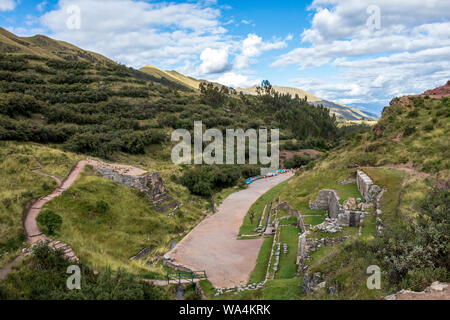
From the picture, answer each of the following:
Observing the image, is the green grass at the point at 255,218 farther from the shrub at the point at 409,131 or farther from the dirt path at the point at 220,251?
the shrub at the point at 409,131

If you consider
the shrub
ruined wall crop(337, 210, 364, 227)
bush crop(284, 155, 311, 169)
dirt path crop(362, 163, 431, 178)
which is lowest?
ruined wall crop(337, 210, 364, 227)

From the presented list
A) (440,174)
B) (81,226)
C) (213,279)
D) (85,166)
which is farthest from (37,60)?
(440,174)

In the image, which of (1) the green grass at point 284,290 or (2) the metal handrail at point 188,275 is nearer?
(1) the green grass at point 284,290

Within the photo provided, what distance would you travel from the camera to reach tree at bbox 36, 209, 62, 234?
1570 centimetres

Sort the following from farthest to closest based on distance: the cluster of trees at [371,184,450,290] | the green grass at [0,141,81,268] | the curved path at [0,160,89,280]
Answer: the green grass at [0,141,81,268]
the curved path at [0,160,89,280]
the cluster of trees at [371,184,450,290]

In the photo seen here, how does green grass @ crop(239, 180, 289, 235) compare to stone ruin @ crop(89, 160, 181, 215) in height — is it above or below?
below

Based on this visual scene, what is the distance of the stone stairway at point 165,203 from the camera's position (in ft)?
85.9

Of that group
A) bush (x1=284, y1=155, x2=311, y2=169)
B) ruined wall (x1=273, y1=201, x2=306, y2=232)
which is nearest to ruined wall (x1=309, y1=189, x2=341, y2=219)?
ruined wall (x1=273, y1=201, x2=306, y2=232)

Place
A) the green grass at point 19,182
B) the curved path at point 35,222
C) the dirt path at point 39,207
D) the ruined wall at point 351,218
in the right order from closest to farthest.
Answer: the curved path at point 35,222, the green grass at point 19,182, the ruined wall at point 351,218, the dirt path at point 39,207

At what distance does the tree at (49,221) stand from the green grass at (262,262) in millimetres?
11887

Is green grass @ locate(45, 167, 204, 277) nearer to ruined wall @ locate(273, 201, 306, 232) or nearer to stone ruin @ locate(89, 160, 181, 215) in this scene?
stone ruin @ locate(89, 160, 181, 215)

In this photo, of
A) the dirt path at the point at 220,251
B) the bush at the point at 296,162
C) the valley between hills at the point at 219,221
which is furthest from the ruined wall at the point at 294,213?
the bush at the point at 296,162

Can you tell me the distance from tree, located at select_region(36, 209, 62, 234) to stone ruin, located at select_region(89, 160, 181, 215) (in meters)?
9.72
